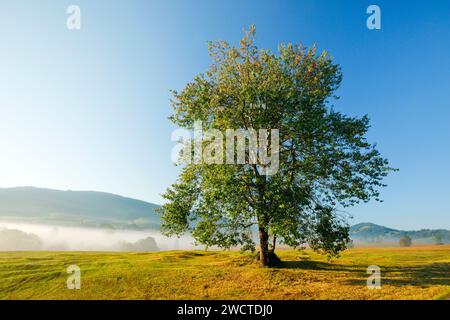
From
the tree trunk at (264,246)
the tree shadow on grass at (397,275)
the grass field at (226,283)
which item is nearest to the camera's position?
the grass field at (226,283)

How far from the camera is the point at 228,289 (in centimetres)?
2698

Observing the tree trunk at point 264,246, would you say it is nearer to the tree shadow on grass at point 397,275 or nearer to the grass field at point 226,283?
the grass field at point 226,283

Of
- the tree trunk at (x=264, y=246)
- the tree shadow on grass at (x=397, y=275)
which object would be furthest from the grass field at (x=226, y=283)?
the tree trunk at (x=264, y=246)

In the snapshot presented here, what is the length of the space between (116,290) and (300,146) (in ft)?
77.9

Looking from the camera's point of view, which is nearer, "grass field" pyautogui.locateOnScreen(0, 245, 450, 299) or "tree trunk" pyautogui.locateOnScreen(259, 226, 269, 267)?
"grass field" pyautogui.locateOnScreen(0, 245, 450, 299)

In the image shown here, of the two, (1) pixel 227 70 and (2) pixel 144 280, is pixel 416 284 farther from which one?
(1) pixel 227 70

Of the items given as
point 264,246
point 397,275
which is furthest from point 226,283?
point 397,275

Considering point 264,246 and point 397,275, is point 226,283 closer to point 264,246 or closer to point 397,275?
point 264,246

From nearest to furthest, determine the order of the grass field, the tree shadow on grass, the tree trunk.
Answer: the grass field
the tree shadow on grass
the tree trunk

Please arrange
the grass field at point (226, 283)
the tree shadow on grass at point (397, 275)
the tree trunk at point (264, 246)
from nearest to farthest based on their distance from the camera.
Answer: the grass field at point (226, 283) < the tree shadow on grass at point (397, 275) < the tree trunk at point (264, 246)

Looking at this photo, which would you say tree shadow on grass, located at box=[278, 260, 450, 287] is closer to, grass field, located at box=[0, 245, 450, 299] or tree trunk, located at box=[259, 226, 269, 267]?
grass field, located at box=[0, 245, 450, 299]

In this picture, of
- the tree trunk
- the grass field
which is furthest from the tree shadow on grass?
the tree trunk

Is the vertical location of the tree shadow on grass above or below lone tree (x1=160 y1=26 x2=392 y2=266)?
below
